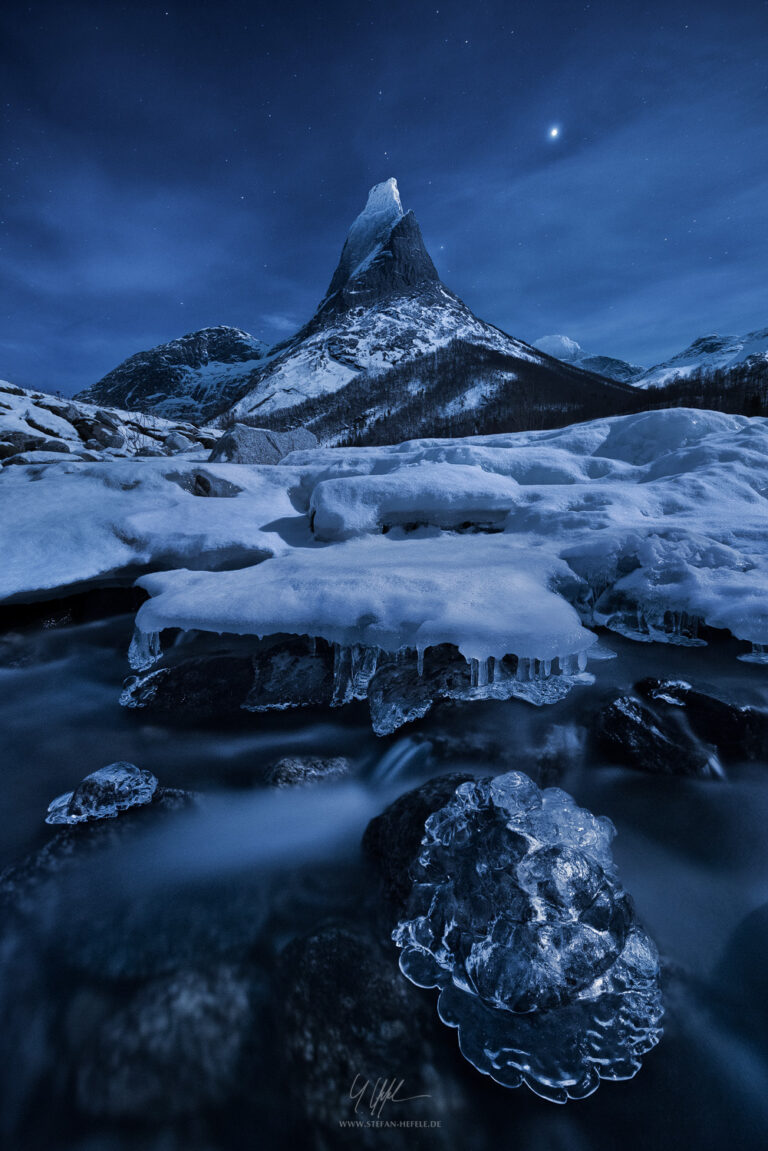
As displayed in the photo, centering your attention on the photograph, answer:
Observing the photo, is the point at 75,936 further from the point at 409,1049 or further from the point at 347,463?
the point at 347,463

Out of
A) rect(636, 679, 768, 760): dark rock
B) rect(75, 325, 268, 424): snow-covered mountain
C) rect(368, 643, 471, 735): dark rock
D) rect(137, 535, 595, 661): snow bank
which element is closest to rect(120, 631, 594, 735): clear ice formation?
rect(368, 643, 471, 735): dark rock

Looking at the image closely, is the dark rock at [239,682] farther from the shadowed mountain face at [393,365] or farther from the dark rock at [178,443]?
the shadowed mountain face at [393,365]

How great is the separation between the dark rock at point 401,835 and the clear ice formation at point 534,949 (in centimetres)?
11

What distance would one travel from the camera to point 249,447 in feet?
30.7

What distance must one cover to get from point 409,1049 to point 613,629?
3.23 meters

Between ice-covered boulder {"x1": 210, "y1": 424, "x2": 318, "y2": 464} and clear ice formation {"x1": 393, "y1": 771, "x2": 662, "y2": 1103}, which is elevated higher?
ice-covered boulder {"x1": 210, "y1": 424, "x2": 318, "y2": 464}

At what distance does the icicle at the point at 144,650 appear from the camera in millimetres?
3543

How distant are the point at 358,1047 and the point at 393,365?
7310cm

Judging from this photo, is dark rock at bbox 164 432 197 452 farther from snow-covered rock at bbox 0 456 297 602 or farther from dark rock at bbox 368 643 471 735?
dark rock at bbox 368 643 471 735

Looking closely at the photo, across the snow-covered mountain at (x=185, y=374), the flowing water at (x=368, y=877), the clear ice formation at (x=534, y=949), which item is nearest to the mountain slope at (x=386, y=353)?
the flowing water at (x=368, y=877)

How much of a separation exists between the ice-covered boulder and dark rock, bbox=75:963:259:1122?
853cm

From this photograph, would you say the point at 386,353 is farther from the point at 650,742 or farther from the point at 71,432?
the point at 650,742

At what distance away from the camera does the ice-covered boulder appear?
30.0 ft

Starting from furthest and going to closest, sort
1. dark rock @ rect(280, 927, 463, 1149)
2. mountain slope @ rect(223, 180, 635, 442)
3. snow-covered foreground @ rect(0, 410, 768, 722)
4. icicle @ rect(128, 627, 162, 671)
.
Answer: mountain slope @ rect(223, 180, 635, 442), icicle @ rect(128, 627, 162, 671), snow-covered foreground @ rect(0, 410, 768, 722), dark rock @ rect(280, 927, 463, 1149)
